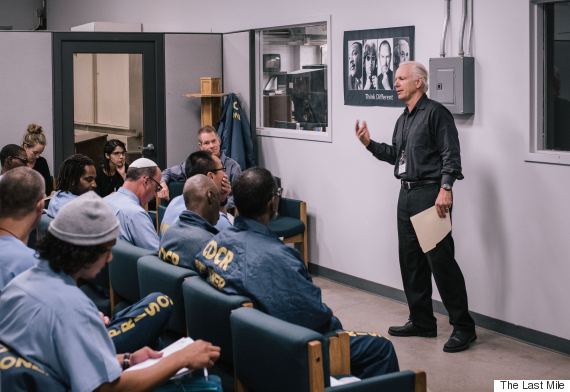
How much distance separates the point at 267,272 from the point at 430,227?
2040 millimetres

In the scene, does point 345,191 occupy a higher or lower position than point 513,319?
higher

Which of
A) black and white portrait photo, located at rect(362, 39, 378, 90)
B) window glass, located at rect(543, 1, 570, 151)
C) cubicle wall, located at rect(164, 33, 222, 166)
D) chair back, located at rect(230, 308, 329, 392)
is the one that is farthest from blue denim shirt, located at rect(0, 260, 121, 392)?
cubicle wall, located at rect(164, 33, 222, 166)

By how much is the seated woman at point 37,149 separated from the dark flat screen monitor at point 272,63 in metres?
2.01

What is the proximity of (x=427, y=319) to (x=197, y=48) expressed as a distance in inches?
151

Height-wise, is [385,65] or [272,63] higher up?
[272,63]

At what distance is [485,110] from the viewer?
5.39 metres

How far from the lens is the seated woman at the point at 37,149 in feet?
23.9

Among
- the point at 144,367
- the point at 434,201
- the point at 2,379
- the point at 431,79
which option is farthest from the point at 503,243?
the point at 2,379

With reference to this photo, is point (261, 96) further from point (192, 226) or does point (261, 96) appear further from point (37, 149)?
point (192, 226)

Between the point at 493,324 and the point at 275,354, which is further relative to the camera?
the point at 493,324

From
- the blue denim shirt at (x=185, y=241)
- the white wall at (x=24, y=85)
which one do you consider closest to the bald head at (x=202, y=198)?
the blue denim shirt at (x=185, y=241)

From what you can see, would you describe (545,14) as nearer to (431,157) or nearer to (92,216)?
(431,157)

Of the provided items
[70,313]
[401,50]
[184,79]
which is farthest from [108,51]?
[70,313]

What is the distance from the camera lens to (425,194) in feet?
16.8
